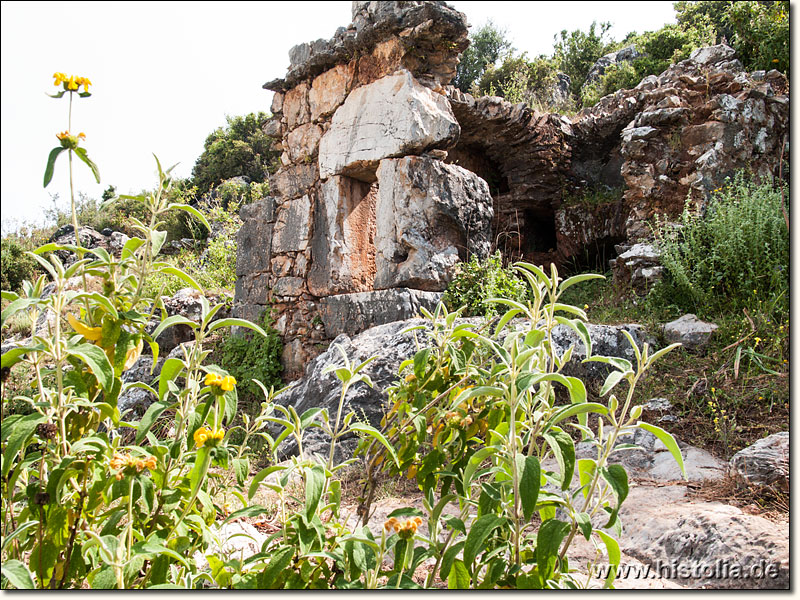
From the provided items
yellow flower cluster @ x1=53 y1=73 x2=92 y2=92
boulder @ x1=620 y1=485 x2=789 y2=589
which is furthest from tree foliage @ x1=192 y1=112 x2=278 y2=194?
yellow flower cluster @ x1=53 y1=73 x2=92 y2=92

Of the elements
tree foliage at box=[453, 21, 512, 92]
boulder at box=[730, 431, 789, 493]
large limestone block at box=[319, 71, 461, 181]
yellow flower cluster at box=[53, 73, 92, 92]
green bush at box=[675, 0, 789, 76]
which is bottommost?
boulder at box=[730, 431, 789, 493]

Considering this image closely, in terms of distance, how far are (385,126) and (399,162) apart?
16.5 inches

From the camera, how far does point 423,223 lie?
5.10m

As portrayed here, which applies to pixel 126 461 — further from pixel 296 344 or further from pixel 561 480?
pixel 296 344

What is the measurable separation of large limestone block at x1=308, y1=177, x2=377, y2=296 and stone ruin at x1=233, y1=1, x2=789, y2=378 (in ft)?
0.04

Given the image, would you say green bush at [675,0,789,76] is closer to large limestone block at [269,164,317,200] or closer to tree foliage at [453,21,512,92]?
large limestone block at [269,164,317,200]

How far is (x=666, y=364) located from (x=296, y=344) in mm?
3376

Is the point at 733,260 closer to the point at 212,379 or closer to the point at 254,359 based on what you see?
the point at 254,359

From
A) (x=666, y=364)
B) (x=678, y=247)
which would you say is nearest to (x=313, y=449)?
(x=666, y=364)

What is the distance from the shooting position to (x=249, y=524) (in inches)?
108

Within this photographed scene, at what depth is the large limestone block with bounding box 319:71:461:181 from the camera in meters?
5.27

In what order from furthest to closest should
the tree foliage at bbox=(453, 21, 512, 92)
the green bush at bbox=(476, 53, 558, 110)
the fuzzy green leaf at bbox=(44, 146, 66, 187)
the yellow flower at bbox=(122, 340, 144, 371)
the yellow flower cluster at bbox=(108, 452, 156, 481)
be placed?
the tree foliage at bbox=(453, 21, 512, 92)
the green bush at bbox=(476, 53, 558, 110)
the yellow flower at bbox=(122, 340, 144, 371)
the fuzzy green leaf at bbox=(44, 146, 66, 187)
the yellow flower cluster at bbox=(108, 452, 156, 481)

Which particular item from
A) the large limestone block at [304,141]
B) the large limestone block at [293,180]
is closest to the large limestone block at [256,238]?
the large limestone block at [293,180]

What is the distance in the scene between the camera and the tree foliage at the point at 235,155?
15.9 m
